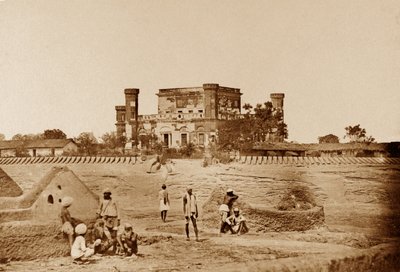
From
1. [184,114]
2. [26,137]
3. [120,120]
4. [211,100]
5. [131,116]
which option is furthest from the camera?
[184,114]

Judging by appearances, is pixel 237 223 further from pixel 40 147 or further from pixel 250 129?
pixel 250 129

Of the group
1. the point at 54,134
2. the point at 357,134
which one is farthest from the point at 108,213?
the point at 357,134

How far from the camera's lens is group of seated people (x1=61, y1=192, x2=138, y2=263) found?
29.6ft

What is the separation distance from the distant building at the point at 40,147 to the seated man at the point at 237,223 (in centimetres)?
574

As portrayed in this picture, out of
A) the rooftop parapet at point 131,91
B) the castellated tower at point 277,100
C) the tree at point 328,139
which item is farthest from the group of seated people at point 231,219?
the tree at point 328,139

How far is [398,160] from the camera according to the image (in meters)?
15.7

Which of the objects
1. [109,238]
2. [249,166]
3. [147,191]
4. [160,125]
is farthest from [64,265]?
[160,125]

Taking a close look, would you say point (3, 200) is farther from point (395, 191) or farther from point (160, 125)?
point (160, 125)

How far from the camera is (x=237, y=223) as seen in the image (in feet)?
38.7

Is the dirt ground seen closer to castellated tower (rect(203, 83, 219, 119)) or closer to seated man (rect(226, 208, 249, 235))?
seated man (rect(226, 208, 249, 235))

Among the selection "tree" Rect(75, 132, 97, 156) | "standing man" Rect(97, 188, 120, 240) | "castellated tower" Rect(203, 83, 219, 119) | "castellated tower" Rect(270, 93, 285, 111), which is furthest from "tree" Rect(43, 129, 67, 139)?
"castellated tower" Rect(270, 93, 285, 111)

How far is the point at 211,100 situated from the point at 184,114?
17.3 ft

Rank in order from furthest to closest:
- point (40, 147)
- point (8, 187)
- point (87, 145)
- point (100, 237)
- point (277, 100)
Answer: point (40, 147), point (87, 145), point (277, 100), point (8, 187), point (100, 237)

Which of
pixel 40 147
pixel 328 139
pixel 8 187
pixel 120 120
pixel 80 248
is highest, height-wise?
pixel 120 120
